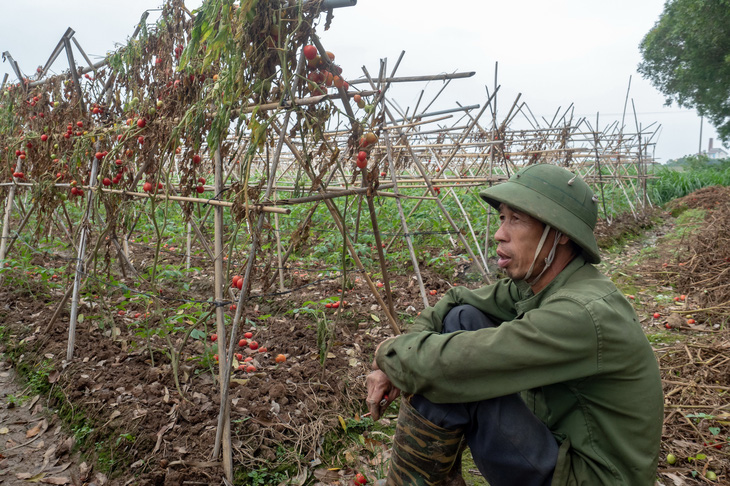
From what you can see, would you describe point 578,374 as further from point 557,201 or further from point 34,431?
point 34,431

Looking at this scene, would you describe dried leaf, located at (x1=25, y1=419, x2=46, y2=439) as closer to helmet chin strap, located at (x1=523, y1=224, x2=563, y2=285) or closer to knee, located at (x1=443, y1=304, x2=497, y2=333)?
knee, located at (x1=443, y1=304, x2=497, y2=333)

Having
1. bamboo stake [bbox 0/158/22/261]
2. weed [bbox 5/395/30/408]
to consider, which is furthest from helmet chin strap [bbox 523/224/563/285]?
bamboo stake [bbox 0/158/22/261]

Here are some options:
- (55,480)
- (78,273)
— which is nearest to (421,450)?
(55,480)

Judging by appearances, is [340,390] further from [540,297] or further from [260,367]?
[540,297]

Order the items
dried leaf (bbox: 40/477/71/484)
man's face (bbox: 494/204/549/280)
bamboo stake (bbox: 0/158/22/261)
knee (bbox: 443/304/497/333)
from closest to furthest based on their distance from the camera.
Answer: man's face (bbox: 494/204/549/280), knee (bbox: 443/304/497/333), dried leaf (bbox: 40/477/71/484), bamboo stake (bbox: 0/158/22/261)

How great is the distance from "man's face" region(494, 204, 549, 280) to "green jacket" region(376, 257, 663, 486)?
0.22 m

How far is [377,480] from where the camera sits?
2.44m

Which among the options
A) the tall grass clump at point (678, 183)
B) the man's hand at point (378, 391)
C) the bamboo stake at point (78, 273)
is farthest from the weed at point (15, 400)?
the tall grass clump at point (678, 183)

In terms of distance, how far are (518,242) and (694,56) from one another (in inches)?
822

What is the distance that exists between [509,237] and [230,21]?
1.59 m

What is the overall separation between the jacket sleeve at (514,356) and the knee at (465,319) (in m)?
0.33

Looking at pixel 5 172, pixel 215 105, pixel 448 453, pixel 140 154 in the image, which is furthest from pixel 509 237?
pixel 5 172

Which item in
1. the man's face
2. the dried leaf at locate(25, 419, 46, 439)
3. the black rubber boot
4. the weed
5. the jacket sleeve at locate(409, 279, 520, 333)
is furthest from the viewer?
the weed

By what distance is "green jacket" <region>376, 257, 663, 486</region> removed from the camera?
1515mm
